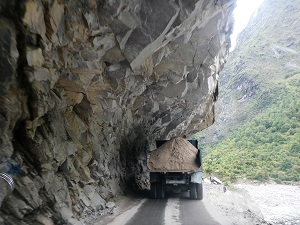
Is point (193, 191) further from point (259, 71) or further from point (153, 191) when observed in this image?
point (259, 71)

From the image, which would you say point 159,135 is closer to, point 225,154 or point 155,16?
point 155,16

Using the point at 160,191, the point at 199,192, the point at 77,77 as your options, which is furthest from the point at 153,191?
the point at 77,77

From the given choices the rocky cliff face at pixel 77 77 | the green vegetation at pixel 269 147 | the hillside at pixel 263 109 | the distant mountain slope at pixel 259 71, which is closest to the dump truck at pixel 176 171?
the rocky cliff face at pixel 77 77

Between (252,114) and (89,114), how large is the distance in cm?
5341

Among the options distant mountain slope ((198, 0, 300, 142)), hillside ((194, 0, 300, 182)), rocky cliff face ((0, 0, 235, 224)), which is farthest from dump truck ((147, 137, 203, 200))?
distant mountain slope ((198, 0, 300, 142))

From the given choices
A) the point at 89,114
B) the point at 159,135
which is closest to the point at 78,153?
A: the point at 89,114

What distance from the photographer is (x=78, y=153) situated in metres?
10.6

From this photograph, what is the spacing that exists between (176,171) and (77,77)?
797 centimetres

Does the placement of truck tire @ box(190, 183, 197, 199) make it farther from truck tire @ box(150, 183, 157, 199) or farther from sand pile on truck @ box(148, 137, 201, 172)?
truck tire @ box(150, 183, 157, 199)

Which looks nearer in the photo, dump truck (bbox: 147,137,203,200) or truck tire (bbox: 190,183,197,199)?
dump truck (bbox: 147,137,203,200)

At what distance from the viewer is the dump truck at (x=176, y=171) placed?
1462cm

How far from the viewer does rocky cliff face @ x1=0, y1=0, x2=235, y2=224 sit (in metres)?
6.36

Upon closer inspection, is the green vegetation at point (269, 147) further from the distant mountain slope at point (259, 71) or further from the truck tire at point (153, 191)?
the truck tire at point (153, 191)

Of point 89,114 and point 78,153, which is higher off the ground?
point 89,114
